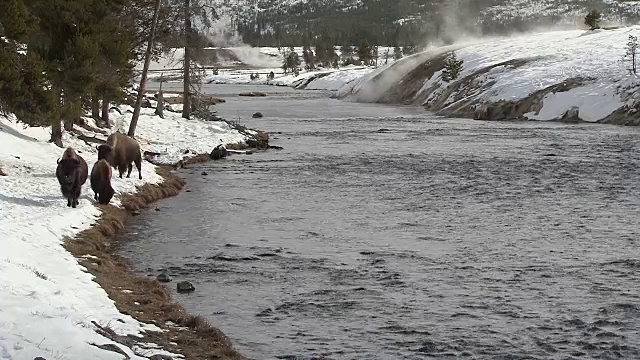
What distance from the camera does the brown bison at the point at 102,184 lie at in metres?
22.9

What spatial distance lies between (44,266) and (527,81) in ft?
212

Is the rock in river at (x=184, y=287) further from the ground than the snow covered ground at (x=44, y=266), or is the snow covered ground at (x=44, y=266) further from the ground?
the snow covered ground at (x=44, y=266)

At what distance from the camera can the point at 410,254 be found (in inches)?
735

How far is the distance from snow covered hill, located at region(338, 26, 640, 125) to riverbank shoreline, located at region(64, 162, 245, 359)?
4627cm

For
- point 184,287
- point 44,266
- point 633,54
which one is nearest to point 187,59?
point 184,287

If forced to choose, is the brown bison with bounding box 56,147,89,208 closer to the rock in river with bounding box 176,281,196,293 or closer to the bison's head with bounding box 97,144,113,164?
the bison's head with bounding box 97,144,113,164

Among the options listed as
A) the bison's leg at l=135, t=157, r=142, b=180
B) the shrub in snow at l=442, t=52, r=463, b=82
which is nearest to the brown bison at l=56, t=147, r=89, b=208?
the bison's leg at l=135, t=157, r=142, b=180

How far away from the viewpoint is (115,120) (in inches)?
1747

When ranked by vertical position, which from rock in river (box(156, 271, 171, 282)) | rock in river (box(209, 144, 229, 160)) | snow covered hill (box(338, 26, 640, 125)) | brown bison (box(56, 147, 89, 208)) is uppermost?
snow covered hill (box(338, 26, 640, 125))

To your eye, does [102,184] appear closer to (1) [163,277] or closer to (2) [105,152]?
(2) [105,152]

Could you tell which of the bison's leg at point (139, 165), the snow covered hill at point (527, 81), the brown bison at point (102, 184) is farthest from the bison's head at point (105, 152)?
the snow covered hill at point (527, 81)

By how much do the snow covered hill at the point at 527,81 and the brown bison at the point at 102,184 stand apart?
43746 millimetres

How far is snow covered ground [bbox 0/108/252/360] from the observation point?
397 inches

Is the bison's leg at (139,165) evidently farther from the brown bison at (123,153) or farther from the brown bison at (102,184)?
the brown bison at (102,184)
